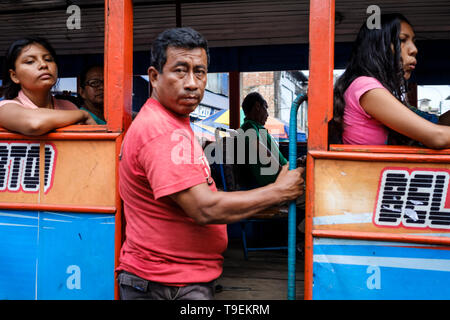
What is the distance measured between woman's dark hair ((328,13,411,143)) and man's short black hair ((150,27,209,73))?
948 mm

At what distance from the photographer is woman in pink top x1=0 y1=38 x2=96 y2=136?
1925mm

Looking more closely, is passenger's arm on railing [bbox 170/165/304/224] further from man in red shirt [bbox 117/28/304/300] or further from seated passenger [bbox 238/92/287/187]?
seated passenger [bbox 238/92/287/187]

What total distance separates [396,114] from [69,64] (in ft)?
16.1

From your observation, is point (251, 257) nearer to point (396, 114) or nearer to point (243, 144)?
point (243, 144)

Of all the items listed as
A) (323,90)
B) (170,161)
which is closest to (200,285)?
(170,161)

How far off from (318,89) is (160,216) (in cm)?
103

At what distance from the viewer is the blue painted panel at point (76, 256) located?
1918 millimetres

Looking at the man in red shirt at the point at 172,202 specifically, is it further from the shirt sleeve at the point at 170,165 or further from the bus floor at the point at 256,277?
the bus floor at the point at 256,277

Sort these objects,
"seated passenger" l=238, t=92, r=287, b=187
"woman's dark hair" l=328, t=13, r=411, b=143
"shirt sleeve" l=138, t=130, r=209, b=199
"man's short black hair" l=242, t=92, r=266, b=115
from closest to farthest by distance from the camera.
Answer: "shirt sleeve" l=138, t=130, r=209, b=199, "woman's dark hair" l=328, t=13, r=411, b=143, "seated passenger" l=238, t=92, r=287, b=187, "man's short black hair" l=242, t=92, r=266, b=115

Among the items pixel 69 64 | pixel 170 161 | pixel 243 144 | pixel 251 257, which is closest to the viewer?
pixel 170 161

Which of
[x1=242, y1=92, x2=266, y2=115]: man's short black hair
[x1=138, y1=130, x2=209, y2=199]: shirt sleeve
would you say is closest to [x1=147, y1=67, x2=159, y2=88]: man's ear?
[x1=138, y1=130, x2=209, y2=199]: shirt sleeve

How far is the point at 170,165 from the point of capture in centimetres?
130

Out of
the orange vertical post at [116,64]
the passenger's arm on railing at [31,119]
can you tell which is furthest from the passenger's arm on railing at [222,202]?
the passenger's arm on railing at [31,119]

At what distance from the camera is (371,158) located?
169 centimetres
